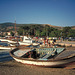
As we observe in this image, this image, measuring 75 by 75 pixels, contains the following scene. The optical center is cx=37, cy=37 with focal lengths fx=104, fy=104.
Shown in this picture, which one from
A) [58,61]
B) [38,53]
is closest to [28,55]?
[38,53]

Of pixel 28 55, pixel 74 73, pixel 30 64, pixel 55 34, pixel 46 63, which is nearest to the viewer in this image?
pixel 74 73

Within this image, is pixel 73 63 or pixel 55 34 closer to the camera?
pixel 73 63

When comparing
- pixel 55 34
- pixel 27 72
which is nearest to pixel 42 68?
pixel 27 72

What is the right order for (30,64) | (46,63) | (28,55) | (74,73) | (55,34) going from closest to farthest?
(74,73) < (46,63) < (30,64) < (28,55) < (55,34)

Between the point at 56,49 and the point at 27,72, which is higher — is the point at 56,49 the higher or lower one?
the higher one

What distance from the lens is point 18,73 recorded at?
10.8 meters

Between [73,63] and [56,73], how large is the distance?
7.36 ft

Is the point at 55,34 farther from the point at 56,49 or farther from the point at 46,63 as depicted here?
the point at 46,63

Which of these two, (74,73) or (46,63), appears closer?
(74,73)

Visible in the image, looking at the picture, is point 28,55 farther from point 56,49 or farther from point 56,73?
point 56,73

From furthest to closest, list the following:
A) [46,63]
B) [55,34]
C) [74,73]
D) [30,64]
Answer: [55,34] → [30,64] → [46,63] → [74,73]

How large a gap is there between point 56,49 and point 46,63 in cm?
449

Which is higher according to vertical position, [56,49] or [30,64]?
[56,49]

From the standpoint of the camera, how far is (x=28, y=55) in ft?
48.3
